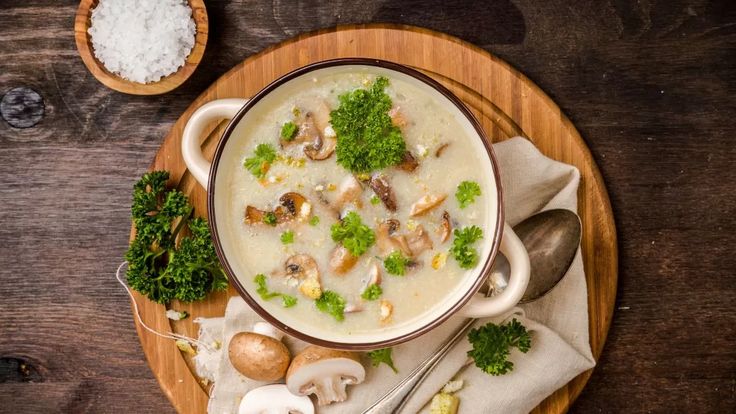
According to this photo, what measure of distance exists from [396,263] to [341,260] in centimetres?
18

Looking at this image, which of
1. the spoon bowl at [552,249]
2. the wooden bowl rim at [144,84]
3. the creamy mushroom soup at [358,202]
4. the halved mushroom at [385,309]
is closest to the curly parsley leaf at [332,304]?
the creamy mushroom soup at [358,202]

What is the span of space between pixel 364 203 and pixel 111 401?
1.46 meters

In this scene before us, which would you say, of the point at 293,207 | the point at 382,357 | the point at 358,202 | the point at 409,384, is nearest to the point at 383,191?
the point at 358,202

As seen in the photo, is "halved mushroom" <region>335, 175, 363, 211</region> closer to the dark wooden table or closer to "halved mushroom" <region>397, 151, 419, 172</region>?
"halved mushroom" <region>397, 151, 419, 172</region>

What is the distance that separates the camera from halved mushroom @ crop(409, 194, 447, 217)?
7.71 feet

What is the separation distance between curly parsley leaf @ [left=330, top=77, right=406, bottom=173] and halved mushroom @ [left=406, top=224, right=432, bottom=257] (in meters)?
0.24

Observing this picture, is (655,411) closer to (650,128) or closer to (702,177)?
(702,177)

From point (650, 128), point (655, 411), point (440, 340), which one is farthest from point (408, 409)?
point (650, 128)

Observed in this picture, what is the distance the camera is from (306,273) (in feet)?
7.84

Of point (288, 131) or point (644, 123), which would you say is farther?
point (644, 123)

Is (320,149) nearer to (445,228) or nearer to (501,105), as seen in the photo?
(445,228)

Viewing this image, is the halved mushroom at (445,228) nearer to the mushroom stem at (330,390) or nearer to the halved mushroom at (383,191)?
the halved mushroom at (383,191)

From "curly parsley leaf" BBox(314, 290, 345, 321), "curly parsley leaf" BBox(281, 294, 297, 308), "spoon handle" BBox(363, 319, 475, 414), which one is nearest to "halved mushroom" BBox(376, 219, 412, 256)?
"curly parsley leaf" BBox(314, 290, 345, 321)

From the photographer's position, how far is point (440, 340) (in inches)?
104
